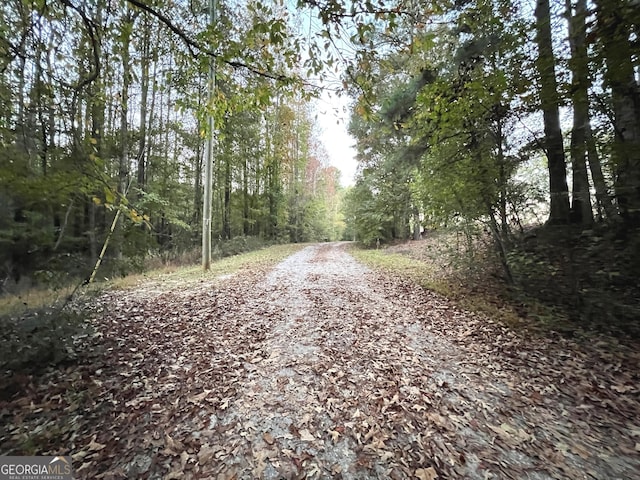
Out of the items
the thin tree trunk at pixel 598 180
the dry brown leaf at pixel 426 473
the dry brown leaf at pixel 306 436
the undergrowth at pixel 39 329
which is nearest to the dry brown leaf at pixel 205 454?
the dry brown leaf at pixel 306 436

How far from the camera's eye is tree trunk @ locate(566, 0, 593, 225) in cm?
333

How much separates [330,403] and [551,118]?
606cm

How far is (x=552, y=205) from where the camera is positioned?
5523 millimetres

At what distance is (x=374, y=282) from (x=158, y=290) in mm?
5315

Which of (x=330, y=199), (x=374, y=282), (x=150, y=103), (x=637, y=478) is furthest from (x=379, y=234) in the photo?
(x=330, y=199)

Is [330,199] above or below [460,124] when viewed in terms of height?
above

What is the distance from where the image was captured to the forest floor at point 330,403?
2.00 metres

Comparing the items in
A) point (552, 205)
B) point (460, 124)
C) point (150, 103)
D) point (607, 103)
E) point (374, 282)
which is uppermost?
point (150, 103)

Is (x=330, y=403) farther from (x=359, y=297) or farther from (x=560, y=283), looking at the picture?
(x=560, y=283)

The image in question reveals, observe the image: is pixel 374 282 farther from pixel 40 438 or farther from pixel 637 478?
pixel 40 438

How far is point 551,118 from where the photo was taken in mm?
5047

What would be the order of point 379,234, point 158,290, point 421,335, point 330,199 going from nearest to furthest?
point 421,335 → point 158,290 → point 379,234 → point 330,199

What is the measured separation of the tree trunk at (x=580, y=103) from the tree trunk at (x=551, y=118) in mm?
220

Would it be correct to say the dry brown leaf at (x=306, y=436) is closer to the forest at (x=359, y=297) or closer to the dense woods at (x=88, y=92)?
the forest at (x=359, y=297)
